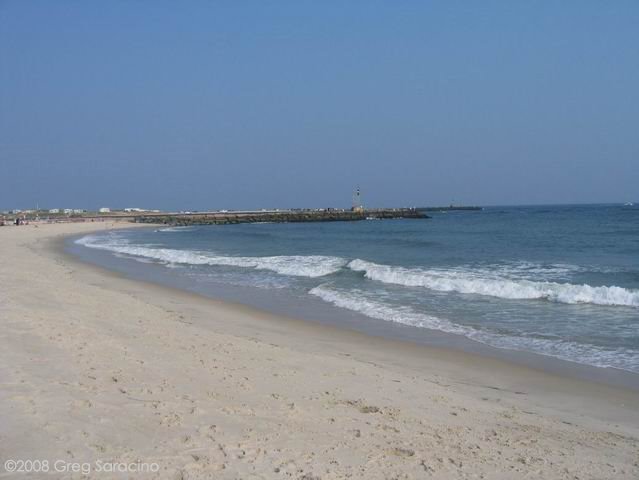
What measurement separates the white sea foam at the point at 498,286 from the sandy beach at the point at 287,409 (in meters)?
6.30

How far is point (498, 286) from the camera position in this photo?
14617 mm

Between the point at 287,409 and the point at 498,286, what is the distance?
10688 mm

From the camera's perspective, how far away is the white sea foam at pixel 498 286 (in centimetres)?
1310

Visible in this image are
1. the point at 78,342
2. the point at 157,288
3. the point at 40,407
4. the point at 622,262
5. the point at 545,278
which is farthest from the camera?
the point at 622,262

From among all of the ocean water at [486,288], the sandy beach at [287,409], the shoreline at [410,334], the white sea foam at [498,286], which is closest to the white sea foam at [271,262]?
the ocean water at [486,288]

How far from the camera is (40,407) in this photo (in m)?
4.75

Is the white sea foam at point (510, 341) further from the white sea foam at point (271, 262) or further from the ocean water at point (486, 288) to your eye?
the white sea foam at point (271, 262)

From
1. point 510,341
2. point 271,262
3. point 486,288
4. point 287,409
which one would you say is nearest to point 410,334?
point 510,341

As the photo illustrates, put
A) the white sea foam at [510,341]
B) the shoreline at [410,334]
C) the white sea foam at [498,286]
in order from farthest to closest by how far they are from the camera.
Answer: the white sea foam at [498,286]
the white sea foam at [510,341]
the shoreline at [410,334]

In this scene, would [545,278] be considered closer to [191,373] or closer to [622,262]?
[622,262]

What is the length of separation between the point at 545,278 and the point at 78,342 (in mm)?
13992

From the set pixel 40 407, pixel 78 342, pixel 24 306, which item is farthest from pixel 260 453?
pixel 24 306

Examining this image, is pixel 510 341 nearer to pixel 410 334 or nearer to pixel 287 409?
pixel 410 334

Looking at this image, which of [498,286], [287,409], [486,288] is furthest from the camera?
Result: [486,288]
